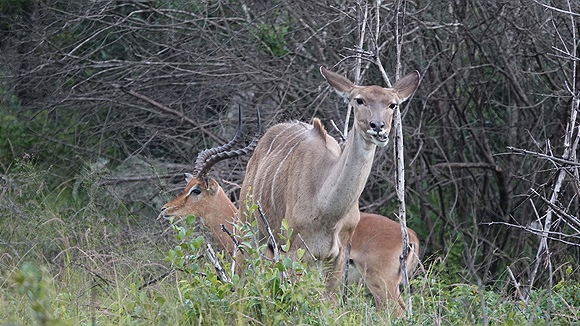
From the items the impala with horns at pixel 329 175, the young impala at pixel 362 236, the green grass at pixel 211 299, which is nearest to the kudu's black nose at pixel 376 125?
the impala with horns at pixel 329 175

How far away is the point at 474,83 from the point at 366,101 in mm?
3290

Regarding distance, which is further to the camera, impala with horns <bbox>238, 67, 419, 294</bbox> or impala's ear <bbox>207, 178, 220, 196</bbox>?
impala's ear <bbox>207, 178, 220, 196</bbox>

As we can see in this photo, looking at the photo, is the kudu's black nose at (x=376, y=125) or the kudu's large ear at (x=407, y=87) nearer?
the kudu's black nose at (x=376, y=125)

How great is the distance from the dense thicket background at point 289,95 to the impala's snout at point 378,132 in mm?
2568

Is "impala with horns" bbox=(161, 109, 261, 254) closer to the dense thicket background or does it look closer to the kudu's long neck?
the dense thicket background

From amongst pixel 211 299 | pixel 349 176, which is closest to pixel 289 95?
pixel 349 176

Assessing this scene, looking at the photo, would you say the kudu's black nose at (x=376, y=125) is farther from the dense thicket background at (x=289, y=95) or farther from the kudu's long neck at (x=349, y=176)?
the dense thicket background at (x=289, y=95)

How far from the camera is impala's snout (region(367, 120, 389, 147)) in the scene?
4613mm

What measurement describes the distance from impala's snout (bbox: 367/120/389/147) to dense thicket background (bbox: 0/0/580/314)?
8.42 feet

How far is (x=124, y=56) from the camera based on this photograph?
852 centimetres

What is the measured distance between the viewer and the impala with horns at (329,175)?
4.77 metres

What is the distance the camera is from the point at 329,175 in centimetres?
500

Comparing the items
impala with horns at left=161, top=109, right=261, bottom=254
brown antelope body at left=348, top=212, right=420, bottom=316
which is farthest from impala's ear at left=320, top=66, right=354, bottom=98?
brown antelope body at left=348, top=212, right=420, bottom=316

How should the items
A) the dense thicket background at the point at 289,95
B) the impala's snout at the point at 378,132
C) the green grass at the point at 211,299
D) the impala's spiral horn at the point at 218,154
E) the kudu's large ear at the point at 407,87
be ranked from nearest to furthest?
the green grass at the point at 211,299 < the impala's snout at the point at 378,132 < the kudu's large ear at the point at 407,87 < the impala's spiral horn at the point at 218,154 < the dense thicket background at the point at 289,95
